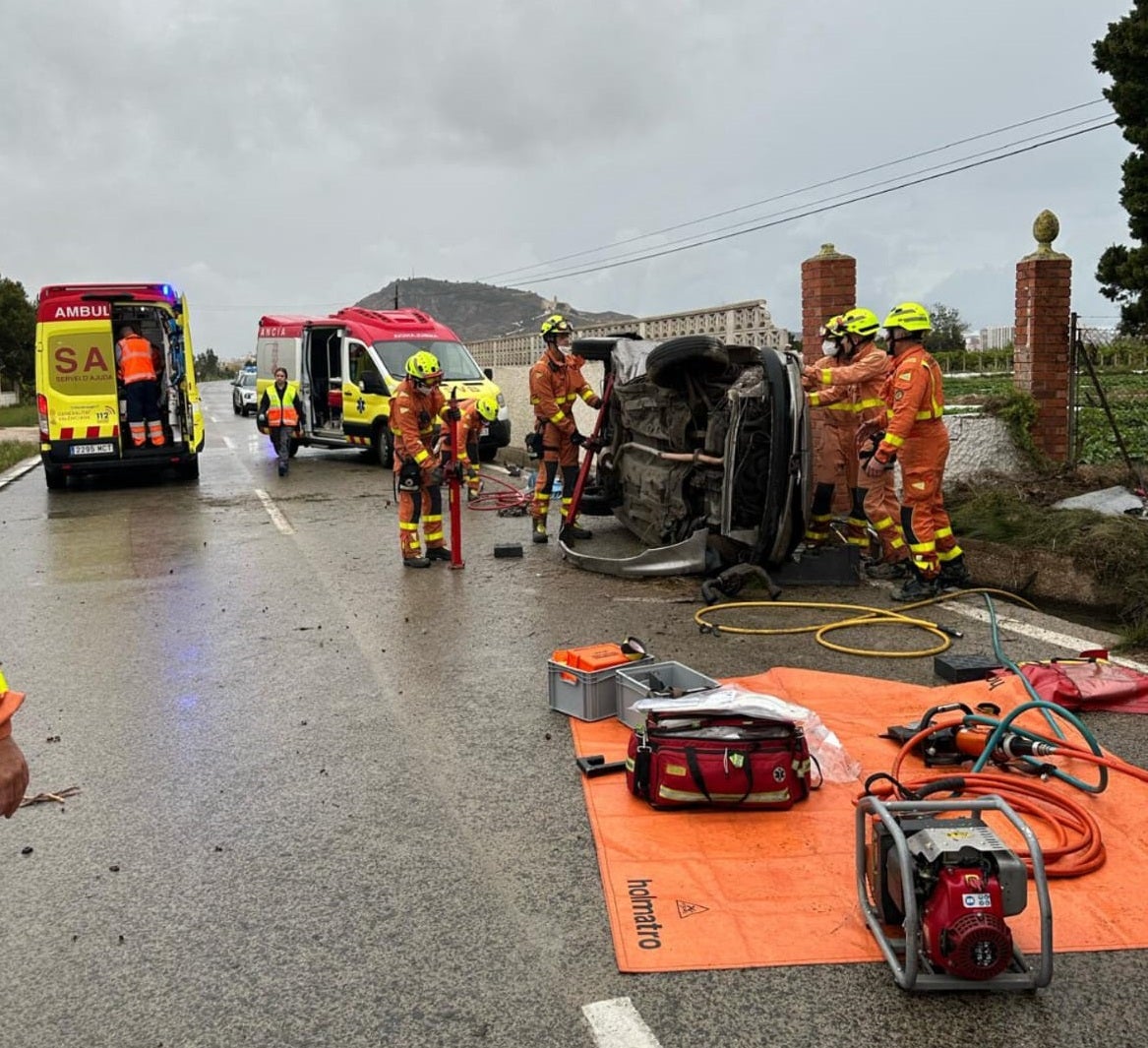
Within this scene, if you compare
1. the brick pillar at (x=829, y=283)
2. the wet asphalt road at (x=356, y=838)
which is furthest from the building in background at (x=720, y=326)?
the wet asphalt road at (x=356, y=838)

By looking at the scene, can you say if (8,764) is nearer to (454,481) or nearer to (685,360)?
(685,360)

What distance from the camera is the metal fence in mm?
11328

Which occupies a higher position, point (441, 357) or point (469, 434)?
point (441, 357)

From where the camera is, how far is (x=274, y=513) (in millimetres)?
13656

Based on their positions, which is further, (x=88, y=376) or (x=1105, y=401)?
(x=88, y=376)

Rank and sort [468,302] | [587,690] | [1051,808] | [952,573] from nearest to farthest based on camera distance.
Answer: [1051,808]
[587,690]
[952,573]
[468,302]

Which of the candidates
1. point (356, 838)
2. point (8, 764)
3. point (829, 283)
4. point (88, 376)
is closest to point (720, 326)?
point (829, 283)

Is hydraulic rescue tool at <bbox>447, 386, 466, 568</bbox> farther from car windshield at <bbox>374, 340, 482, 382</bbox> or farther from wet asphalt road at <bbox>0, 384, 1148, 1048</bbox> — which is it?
car windshield at <bbox>374, 340, 482, 382</bbox>

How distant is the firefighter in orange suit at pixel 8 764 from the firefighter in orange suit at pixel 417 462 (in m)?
7.52

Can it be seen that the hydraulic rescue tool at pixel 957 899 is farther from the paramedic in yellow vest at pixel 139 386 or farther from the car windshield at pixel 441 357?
the car windshield at pixel 441 357

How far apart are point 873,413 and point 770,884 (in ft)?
21.3

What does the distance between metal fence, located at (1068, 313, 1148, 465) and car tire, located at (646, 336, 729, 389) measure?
4204mm

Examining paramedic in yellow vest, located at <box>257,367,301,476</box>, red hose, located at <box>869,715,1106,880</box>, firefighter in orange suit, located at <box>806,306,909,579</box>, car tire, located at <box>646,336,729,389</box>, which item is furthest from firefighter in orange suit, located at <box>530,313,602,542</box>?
paramedic in yellow vest, located at <box>257,367,301,476</box>

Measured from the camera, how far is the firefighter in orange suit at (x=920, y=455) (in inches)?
315
